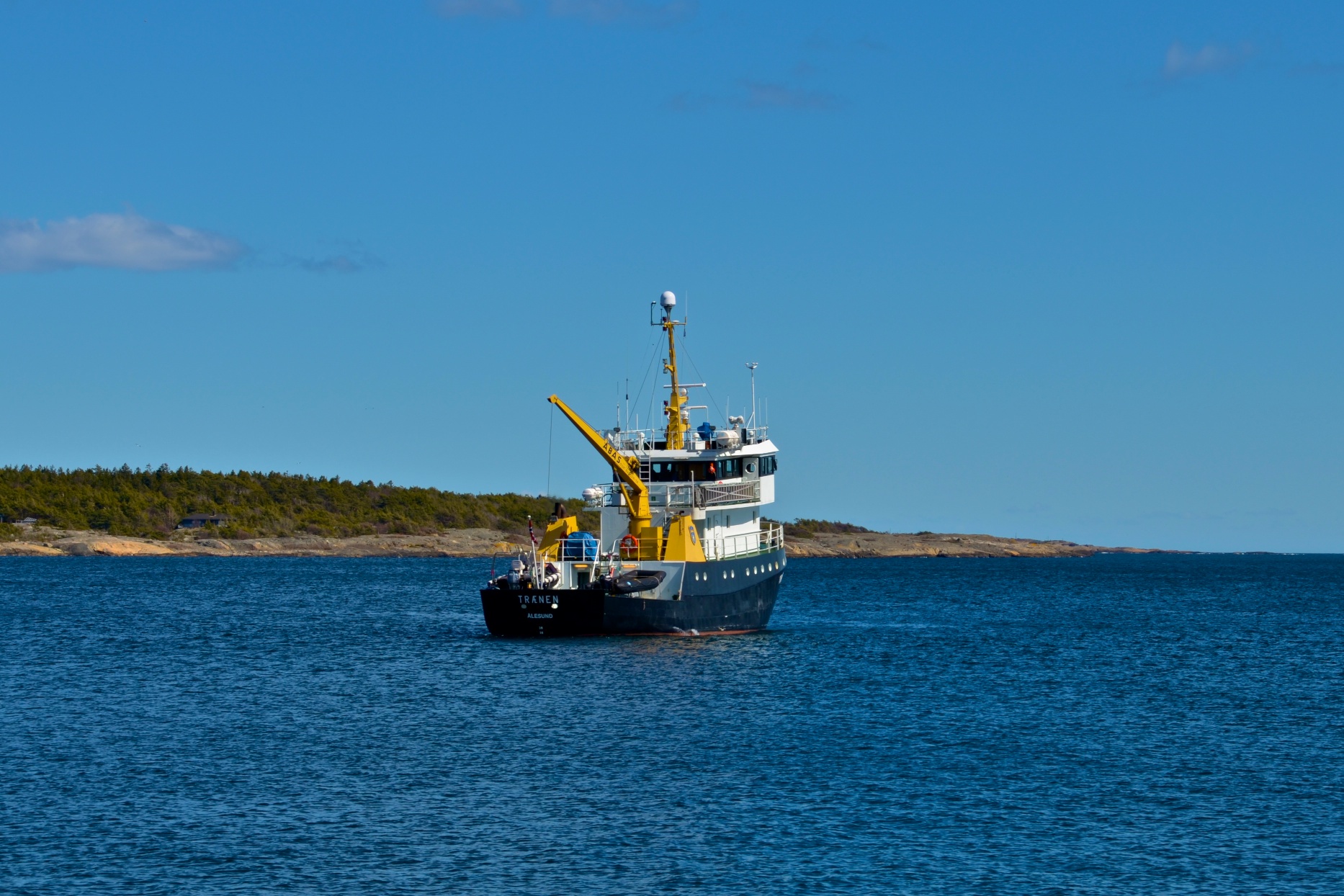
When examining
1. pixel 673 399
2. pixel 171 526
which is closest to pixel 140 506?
pixel 171 526

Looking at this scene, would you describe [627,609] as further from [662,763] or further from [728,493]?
[662,763]

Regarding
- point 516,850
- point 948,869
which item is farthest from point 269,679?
point 948,869

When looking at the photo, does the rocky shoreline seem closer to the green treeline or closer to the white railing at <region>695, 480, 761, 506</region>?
the green treeline

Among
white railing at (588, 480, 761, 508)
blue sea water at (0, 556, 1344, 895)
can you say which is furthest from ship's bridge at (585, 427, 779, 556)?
blue sea water at (0, 556, 1344, 895)

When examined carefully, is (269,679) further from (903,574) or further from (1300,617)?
(903,574)

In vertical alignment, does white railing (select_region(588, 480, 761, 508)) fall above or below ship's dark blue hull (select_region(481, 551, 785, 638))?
above

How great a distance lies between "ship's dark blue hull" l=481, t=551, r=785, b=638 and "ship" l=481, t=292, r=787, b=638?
5 centimetres

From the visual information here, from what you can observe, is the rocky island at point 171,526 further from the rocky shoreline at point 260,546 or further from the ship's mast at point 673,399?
the ship's mast at point 673,399

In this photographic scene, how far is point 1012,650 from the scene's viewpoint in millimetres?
66250

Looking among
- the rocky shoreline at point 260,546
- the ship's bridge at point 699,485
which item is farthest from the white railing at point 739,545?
the rocky shoreline at point 260,546

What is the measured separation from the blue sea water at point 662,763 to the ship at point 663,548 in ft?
4.42

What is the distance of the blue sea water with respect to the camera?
27.4 metres

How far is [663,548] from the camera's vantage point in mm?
57812

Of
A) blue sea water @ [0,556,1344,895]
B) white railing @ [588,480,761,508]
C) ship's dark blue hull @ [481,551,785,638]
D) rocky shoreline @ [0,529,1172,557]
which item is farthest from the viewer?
rocky shoreline @ [0,529,1172,557]
